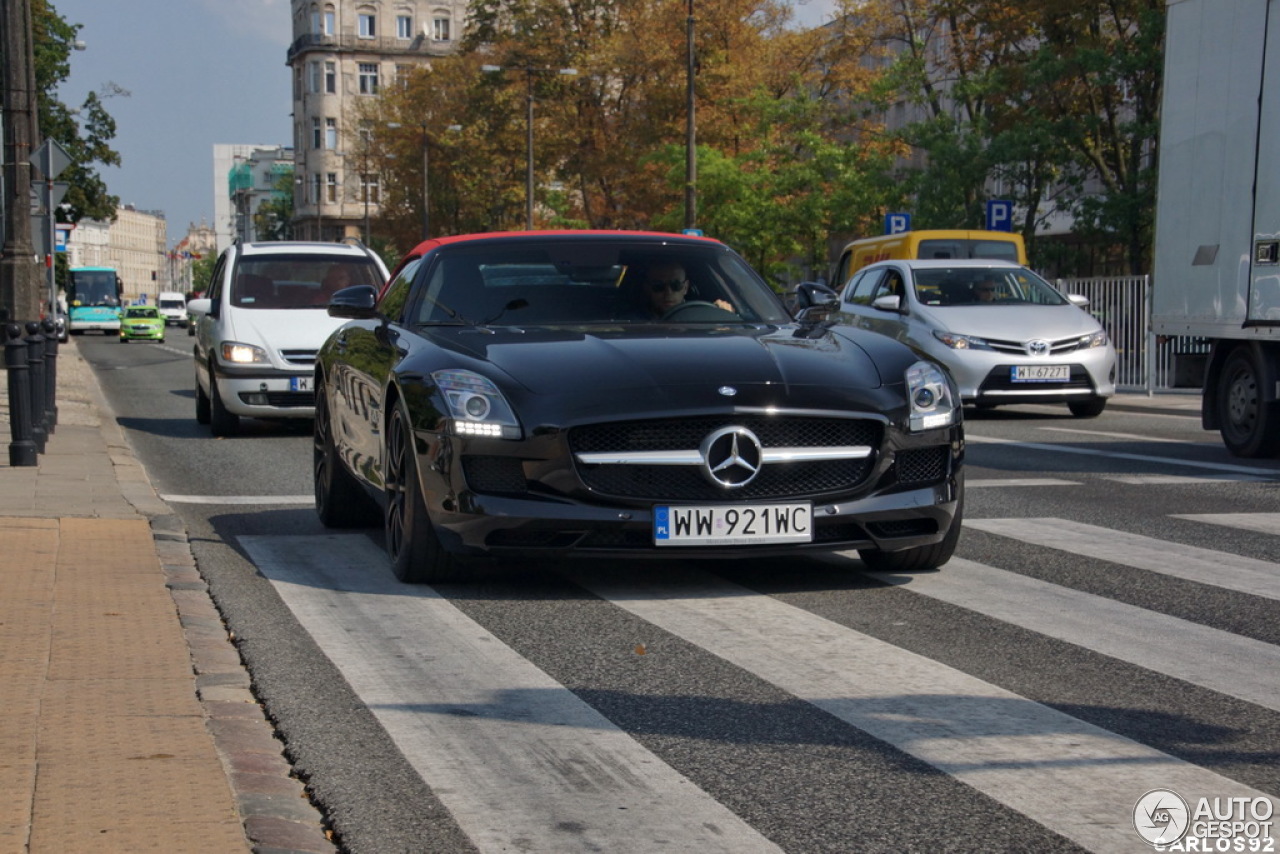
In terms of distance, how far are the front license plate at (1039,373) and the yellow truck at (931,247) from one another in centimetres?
871

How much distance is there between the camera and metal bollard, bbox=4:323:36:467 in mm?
11703

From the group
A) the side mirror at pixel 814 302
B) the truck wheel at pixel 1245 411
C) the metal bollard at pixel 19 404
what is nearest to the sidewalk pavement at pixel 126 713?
the side mirror at pixel 814 302

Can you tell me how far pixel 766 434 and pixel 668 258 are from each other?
6.24 feet

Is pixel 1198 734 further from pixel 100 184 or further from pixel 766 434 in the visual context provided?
pixel 100 184

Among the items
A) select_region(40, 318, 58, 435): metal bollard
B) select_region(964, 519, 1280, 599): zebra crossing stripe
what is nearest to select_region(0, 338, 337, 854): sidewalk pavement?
select_region(964, 519, 1280, 599): zebra crossing stripe

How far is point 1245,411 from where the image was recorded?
13609mm

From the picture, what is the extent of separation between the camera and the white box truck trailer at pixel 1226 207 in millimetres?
12977

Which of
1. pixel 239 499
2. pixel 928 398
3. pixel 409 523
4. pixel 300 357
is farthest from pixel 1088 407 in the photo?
pixel 409 523

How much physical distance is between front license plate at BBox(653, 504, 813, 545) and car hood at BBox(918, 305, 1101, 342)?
1237cm

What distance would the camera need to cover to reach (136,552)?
7902mm

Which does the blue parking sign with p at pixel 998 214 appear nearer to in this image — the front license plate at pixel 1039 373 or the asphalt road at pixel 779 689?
the front license plate at pixel 1039 373

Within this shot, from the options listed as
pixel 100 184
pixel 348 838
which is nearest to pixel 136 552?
pixel 348 838

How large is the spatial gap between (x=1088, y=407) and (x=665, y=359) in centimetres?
1288

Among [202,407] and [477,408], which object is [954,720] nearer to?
[477,408]
